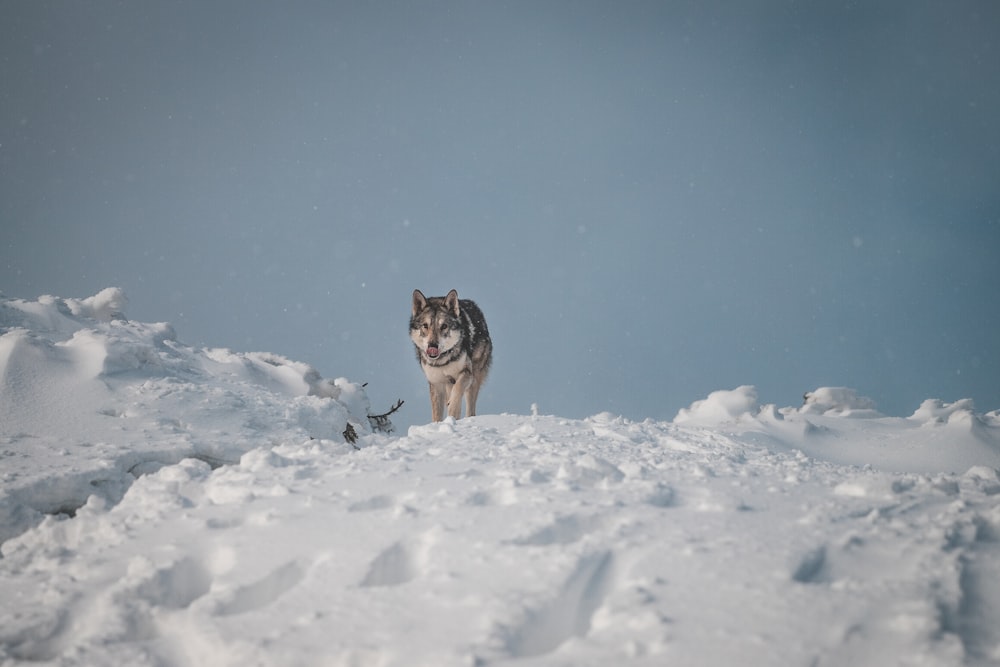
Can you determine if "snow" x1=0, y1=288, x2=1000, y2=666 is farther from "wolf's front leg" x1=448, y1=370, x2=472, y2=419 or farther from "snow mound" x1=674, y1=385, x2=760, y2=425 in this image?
"snow mound" x1=674, y1=385, x2=760, y2=425

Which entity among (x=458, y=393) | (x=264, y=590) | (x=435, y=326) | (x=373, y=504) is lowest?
(x=264, y=590)

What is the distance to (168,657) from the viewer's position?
208 cm

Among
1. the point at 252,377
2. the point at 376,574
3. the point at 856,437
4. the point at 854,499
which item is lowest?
the point at 376,574

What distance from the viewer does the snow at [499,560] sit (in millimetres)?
1938

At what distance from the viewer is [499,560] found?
7.74ft

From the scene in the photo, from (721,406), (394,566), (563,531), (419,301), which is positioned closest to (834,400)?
(721,406)

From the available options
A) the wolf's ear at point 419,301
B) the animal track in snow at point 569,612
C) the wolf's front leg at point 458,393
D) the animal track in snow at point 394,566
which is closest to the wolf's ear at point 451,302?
the wolf's ear at point 419,301

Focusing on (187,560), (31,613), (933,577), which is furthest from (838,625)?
(31,613)

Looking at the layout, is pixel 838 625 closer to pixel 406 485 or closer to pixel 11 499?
pixel 406 485

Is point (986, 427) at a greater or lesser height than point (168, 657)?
greater

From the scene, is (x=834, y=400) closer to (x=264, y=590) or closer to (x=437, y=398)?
(x=437, y=398)

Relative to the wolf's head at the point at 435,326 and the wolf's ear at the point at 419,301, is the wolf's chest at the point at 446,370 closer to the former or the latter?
the wolf's head at the point at 435,326

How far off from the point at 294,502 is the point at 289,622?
92 centimetres

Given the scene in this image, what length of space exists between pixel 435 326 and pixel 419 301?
61 cm
